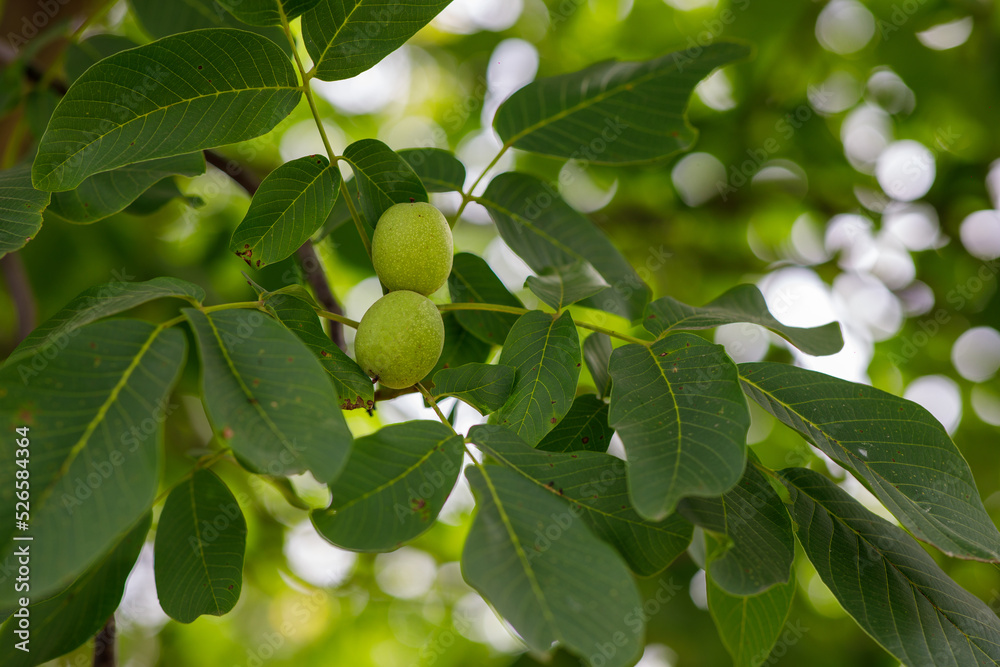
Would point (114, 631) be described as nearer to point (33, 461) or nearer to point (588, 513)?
point (33, 461)

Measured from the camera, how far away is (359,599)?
2.20m

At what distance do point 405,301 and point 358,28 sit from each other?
308mm

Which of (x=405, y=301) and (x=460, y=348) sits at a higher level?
(x=405, y=301)

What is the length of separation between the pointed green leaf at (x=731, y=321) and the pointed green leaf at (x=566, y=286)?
2.9 inches

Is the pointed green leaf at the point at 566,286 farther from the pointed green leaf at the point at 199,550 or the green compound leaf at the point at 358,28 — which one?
the pointed green leaf at the point at 199,550

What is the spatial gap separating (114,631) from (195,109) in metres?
0.72

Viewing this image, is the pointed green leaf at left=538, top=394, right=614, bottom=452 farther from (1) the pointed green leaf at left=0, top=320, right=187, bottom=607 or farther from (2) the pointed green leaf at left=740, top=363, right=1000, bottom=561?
(1) the pointed green leaf at left=0, top=320, right=187, bottom=607

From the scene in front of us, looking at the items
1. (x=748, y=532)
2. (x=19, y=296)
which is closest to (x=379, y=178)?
(x=748, y=532)

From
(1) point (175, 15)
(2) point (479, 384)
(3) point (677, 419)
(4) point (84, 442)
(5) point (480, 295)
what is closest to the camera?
(4) point (84, 442)

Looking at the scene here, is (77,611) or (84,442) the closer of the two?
(84,442)

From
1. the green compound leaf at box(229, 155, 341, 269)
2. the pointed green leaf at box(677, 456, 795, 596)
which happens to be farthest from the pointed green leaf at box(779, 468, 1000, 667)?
the green compound leaf at box(229, 155, 341, 269)

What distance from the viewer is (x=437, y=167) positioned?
987mm

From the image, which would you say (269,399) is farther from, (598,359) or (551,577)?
(598,359)

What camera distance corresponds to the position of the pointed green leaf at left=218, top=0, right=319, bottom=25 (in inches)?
29.7
